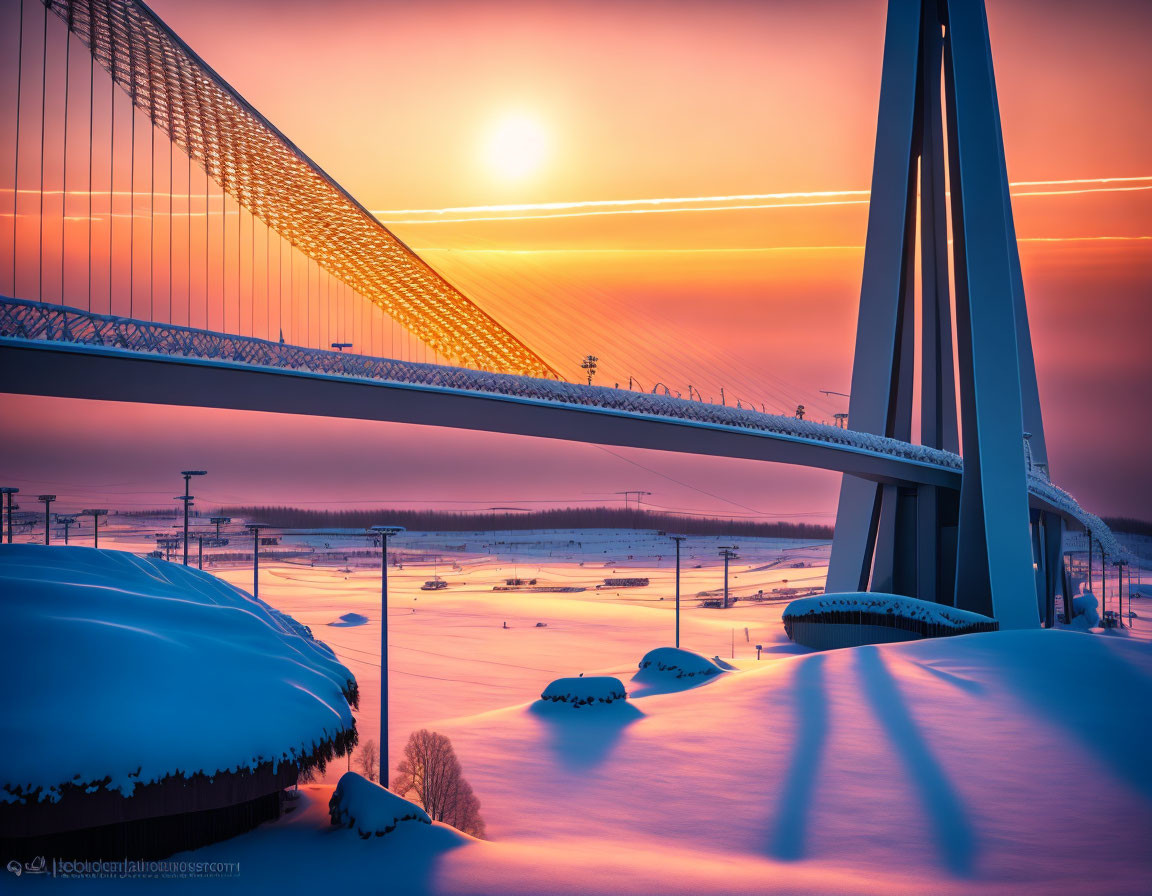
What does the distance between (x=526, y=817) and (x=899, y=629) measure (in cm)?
2619

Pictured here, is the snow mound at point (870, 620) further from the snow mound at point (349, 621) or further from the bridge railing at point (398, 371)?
the snow mound at point (349, 621)

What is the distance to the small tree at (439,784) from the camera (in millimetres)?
18484

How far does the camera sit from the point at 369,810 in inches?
612

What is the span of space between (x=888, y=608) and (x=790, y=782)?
23.5m

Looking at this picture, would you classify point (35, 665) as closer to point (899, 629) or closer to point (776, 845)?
point (776, 845)

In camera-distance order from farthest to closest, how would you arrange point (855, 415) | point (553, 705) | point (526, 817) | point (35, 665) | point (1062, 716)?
point (855, 415), point (553, 705), point (1062, 716), point (526, 817), point (35, 665)

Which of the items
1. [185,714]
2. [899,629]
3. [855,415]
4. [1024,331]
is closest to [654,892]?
[185,714]

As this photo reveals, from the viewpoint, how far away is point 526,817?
60.3 ft

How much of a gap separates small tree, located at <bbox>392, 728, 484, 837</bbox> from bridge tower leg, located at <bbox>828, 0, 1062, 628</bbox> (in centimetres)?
2801

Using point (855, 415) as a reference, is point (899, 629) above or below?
below

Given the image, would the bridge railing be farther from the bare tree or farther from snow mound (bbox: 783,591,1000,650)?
the bare tree

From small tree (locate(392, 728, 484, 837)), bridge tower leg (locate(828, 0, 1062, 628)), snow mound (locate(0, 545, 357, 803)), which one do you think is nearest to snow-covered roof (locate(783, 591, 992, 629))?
bridge tower leg (locate(828, 0, 1062, 628))

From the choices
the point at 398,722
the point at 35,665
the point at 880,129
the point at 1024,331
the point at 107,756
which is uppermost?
the point at 880,129

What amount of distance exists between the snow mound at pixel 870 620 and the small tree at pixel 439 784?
77.8ft
